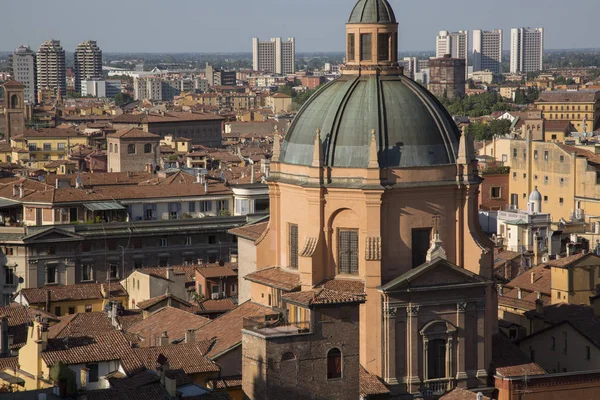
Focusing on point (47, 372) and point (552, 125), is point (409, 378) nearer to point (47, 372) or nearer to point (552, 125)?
point (47, 372)

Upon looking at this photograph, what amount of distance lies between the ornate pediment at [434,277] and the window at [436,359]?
50.0 inches

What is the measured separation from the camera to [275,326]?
33.7 metres

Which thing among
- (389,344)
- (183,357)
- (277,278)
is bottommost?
(183,357)

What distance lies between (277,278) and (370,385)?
4.16 m

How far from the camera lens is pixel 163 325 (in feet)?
142

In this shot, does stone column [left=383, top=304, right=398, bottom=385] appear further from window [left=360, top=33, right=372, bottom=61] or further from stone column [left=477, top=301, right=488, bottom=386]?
window [left=360, top=33, right=372, bottom=61]

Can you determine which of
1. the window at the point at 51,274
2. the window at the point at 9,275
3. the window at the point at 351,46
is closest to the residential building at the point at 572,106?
the window at the point at 51,274

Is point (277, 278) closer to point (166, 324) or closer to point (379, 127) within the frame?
point (379, 127)

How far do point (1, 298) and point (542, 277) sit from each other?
18.4 metres

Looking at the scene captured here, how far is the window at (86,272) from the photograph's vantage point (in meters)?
60.2

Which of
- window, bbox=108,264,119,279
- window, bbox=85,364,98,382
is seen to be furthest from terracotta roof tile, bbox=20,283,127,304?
window, bbox=85,364,98,382

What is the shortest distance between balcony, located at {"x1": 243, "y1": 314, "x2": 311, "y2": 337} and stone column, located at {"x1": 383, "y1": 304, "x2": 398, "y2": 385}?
2.89 m

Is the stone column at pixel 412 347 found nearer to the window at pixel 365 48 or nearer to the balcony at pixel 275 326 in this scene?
the balcony at pixel 275 326

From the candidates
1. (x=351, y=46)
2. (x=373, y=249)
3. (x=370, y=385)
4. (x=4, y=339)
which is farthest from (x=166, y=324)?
(x=351, y=46)
